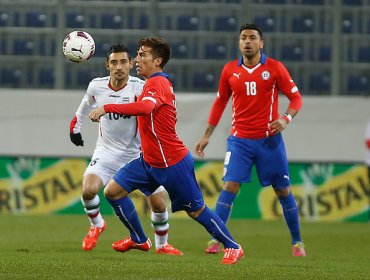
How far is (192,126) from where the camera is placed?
56.5ft

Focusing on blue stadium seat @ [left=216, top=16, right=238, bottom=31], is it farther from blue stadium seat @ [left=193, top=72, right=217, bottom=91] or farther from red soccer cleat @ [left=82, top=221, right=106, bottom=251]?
red soccer cleat @ [left=82, top=221, right=106, bottom=251]

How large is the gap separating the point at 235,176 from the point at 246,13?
8032 millimetres

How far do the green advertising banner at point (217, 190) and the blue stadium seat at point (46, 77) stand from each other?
177 centimetres

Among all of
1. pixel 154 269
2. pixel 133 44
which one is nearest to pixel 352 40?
pixel 133 44

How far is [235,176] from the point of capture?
10289mm

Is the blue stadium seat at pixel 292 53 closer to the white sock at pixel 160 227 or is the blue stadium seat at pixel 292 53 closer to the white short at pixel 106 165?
the white short at pixel 106 165

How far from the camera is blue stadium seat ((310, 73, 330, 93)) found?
716 inches

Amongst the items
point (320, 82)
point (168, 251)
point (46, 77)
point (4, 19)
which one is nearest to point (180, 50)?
point (46, 77)

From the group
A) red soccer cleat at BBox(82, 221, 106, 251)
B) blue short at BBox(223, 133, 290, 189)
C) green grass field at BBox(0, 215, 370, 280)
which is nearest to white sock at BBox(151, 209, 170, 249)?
green grass field at BBox(0, 215, 370, 280)

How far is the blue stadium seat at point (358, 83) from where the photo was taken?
18.2 meters

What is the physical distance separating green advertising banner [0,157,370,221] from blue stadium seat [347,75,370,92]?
6.05 feet

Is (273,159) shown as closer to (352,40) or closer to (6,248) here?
(6,248)

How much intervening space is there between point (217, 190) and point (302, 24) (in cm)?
360

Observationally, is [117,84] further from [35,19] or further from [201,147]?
[35,19]
